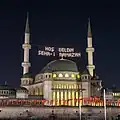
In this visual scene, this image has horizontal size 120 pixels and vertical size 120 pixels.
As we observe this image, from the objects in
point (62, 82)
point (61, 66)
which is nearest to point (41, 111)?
point (62, 82)

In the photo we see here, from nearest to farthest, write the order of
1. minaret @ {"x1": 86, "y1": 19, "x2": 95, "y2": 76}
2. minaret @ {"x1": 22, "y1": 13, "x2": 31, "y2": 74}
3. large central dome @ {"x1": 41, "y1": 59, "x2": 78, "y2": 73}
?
large central dome @ {"x1": 41, "y1": 59, "x2": 78, "y2": 73} < minaret @ {"x1": 22, "y1": 13, "x2": 31, "y2": 74} < minaret @ {"x1": 86, "y1": 19, "x2": 95, "y2": 76}

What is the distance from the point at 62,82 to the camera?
3231 inches

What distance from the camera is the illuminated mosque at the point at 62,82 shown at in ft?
264

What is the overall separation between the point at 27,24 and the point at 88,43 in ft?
63.9

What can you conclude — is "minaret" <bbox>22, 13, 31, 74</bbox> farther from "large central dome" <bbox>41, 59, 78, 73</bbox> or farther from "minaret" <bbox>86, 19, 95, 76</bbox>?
"minaret" <bbox>86, 19, 95, 76</bbox>

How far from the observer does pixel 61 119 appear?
6775 centimetres

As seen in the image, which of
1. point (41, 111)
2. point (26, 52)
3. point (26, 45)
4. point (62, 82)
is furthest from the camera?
point (26, 45)

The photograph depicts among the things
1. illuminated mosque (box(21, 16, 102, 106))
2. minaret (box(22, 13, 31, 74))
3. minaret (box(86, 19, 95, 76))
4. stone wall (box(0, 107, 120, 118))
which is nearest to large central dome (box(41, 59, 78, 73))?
illuminated mosque (box(21, 16, 102, 106))

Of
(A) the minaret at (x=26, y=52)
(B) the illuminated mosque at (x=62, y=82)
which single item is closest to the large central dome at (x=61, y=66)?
(B) the illuminated mosque at (x=62, y=82)

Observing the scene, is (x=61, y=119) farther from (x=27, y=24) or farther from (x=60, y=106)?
(x=27, y=24)

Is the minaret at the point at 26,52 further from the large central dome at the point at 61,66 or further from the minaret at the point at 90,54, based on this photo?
the minaret at the point at 90,54

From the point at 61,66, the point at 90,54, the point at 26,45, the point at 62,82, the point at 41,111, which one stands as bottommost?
the point at 41,111

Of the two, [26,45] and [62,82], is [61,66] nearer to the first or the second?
Answer: [62,82]

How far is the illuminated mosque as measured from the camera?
264ft
